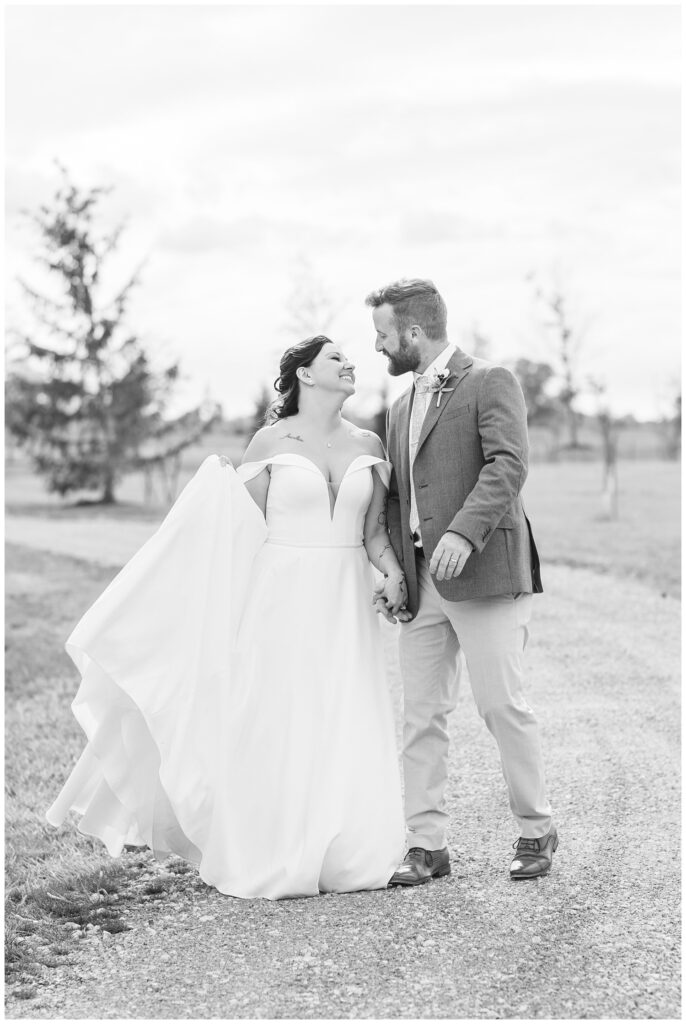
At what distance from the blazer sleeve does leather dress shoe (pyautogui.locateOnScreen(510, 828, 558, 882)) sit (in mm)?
1291

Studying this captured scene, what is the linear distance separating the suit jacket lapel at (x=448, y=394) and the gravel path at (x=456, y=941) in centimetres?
186

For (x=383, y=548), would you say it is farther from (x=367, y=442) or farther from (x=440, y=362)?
(x=440, y=362)

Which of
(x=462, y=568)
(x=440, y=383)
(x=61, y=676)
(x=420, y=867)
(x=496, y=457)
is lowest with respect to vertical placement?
(x=61, y=676)

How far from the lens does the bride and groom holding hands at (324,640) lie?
4.64 meters

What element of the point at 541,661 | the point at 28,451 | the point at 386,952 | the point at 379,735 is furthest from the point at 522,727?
the point at 28,451

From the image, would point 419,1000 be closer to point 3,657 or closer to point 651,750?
point 651,750

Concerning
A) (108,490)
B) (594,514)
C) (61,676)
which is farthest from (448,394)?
(108,490)

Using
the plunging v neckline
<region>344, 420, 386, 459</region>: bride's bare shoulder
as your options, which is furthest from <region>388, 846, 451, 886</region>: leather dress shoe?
<region>344, 420, 386, 459</region>: bride's bare shoulder

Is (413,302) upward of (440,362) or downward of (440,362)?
upward

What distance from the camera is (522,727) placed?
4.72m

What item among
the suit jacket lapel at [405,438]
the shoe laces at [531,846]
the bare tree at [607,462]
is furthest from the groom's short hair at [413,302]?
the bare tree at [607,462]

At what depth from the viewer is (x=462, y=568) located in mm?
4500

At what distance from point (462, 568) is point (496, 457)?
465 mm

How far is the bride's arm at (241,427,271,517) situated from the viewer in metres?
5.05
